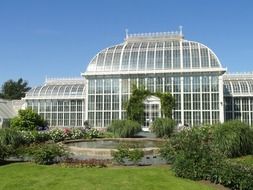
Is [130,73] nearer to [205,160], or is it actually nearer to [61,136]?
[61,136]

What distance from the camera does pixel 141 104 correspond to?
45.3m

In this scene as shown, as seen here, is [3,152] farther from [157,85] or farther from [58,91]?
[58,91]

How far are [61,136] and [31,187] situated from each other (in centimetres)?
1615

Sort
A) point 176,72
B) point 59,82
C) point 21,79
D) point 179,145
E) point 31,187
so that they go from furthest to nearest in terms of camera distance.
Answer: point 21,79 < point 59,82 < point 176,72 < point 179,145 < point 31,187

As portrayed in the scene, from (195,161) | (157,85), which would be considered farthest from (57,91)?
(195,161)

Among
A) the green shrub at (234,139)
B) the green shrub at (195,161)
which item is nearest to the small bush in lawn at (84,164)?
the green shrub at (195,161)

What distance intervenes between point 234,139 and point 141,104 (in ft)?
90.3

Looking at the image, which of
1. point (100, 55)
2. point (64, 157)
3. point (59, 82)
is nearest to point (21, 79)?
point (59, 82)

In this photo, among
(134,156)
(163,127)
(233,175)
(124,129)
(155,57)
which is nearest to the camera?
(233,175)

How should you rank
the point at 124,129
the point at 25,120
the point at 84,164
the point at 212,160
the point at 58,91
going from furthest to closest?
1. the point at 58,91
2. the point at 25,120
3. the point at 124,129
4. the point at 84,164
5. the point at 212,160

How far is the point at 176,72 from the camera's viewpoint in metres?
45.4

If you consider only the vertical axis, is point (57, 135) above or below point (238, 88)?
below

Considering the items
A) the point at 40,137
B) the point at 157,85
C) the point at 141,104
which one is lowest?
the point at 40,137

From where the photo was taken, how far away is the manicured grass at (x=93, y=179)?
12.0 meters
